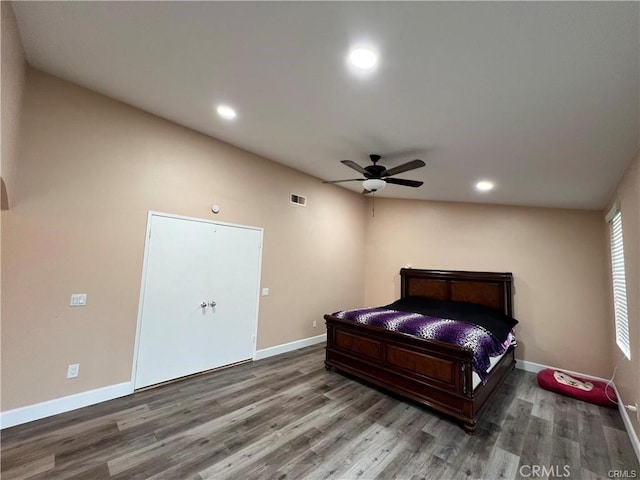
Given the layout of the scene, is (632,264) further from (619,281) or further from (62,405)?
(62,405)

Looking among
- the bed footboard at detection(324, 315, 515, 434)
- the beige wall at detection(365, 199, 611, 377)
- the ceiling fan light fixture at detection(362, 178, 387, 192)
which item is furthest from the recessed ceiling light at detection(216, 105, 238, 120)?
the beige wall at detection(365, 199, 611, 377)

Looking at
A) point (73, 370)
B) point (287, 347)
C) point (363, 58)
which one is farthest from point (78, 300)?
point (363, 58)

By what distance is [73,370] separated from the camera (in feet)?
8.84

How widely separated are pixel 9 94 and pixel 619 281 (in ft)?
20.5

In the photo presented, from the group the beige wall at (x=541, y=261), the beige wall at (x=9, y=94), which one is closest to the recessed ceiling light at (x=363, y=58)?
the beige wall at (x=9, y=94)

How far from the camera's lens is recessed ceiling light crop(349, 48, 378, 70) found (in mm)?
1791

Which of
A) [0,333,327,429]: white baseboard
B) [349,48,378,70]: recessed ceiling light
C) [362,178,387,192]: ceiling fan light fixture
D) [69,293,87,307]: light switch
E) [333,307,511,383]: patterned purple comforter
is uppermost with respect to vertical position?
[349,48,378,70]: recessed ceiling light

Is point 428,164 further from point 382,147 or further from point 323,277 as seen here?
point 323,277

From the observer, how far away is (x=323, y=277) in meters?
5.38

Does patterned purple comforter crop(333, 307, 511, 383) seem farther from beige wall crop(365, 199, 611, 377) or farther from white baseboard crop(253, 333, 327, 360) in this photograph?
white baseboard crop(253, 333, 327, 360)

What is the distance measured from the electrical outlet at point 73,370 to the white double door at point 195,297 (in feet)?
1.75

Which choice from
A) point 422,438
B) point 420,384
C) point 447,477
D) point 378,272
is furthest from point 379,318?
point 378,272

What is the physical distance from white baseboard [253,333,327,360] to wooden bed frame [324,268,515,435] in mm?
971

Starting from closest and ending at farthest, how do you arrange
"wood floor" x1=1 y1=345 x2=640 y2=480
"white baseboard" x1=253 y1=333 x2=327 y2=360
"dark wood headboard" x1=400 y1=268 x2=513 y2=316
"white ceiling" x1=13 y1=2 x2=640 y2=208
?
"white ceiling" x1=13 y1=2 x2=640 y2=208, "wood floor" x1=1 y1=345 x2=640 y2=480, "white baseboard" x1=253 y1=333 x2=327 y2=360, "dark wood headboard" x1=400 y1=268 x2=513 y2=316
